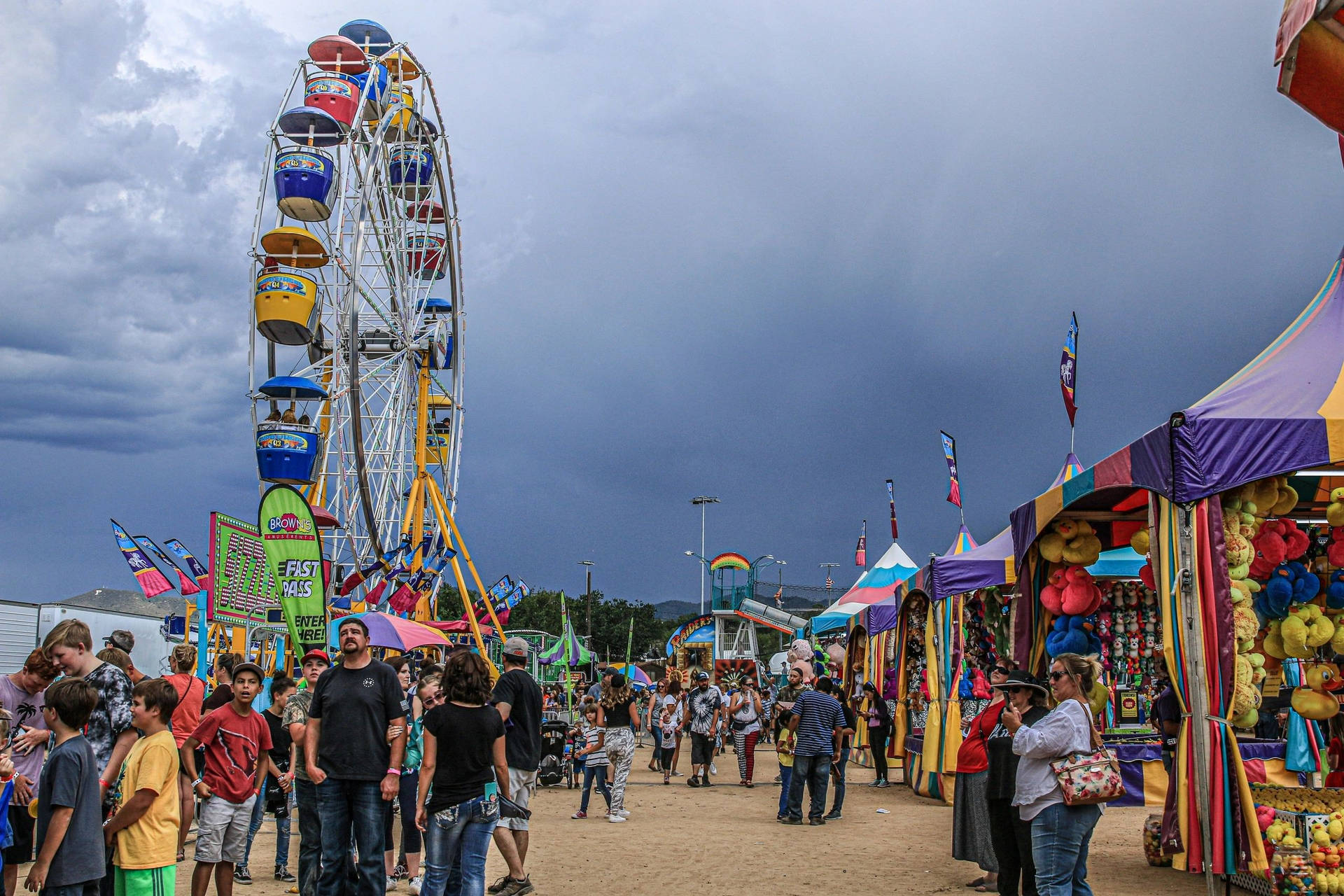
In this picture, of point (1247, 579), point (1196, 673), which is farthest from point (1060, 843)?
point (1247, 579)

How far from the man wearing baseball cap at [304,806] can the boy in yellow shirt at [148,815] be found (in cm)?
109

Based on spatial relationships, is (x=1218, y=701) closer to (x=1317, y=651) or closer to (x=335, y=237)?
(x=1317, y=651)

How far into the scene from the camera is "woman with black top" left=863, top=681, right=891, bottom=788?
14.9 metres

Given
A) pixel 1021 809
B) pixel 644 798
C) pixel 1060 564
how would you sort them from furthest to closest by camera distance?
pixel 644 798
pixel 1060 564
pixel 1021 809

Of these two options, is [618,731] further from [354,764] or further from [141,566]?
[141,566]

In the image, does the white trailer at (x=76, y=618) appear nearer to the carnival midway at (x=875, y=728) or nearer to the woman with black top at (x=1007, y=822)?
the carnival midway at (x=875, y=728)

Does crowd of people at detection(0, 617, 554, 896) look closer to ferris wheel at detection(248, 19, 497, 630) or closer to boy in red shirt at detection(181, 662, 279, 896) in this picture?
boy in red shirt at detection(181, 662, 279, 896)

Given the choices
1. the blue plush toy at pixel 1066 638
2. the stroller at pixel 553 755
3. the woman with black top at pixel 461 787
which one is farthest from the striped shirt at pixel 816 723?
the woman with black top at pixel 461 787

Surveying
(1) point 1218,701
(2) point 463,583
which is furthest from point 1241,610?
(2) point 463,583

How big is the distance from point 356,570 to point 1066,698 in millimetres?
18298

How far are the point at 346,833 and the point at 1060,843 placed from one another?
11.9ft

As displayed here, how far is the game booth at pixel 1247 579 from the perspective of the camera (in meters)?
6.21

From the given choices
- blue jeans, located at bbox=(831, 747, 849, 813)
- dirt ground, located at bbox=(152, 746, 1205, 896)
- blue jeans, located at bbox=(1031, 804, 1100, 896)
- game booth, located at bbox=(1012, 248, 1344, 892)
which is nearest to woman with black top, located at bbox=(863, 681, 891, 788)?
dirt ground, located at bbox=(152, 746, 1205, 896)

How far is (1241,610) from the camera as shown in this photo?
20.8ft
